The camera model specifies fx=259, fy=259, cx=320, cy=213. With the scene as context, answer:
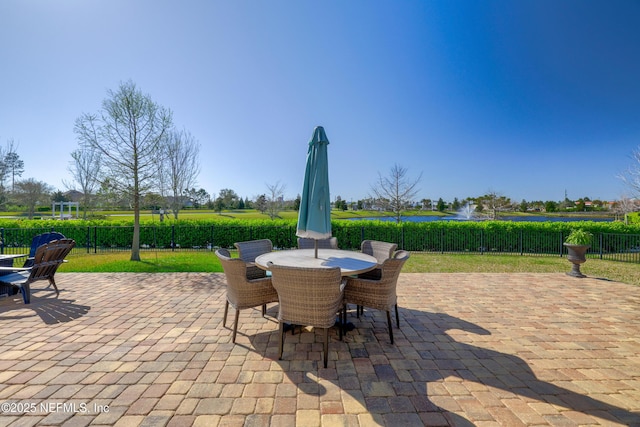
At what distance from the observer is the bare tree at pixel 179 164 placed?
17.8 metres

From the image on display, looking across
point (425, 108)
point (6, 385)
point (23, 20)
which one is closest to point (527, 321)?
point (6, 385)

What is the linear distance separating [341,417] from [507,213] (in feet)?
110

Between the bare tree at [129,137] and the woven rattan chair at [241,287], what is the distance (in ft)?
22.9

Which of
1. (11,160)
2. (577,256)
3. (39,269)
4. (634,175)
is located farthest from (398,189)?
(11,160)

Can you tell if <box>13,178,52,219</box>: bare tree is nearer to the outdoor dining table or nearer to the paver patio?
the paver patio

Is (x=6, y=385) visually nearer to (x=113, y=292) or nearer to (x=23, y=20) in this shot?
(x=113, y=292)

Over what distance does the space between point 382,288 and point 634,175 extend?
53.4ft

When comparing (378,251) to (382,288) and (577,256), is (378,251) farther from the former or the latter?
(577,256)

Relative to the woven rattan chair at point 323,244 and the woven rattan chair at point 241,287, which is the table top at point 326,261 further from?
the woven rattan chair at point 323,244

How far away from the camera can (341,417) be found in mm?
1797

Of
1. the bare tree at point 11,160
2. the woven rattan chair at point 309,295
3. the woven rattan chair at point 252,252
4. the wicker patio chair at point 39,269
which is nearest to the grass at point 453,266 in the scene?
the wicker patio chair at point 39,269

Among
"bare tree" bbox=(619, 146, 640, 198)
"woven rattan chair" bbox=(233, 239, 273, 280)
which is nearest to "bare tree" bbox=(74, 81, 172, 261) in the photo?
"woven rattan chair" bbox=(233, 239, 273, 280)

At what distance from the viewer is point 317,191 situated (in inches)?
136

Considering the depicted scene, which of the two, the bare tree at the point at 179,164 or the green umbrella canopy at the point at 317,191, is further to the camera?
the bare tree at the point at 179,164
